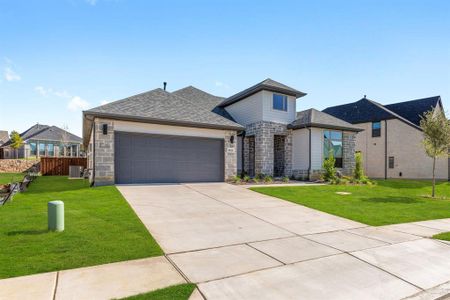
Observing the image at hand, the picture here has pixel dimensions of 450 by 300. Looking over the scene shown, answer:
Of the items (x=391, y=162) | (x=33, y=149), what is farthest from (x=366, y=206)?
(x=33, y=149)

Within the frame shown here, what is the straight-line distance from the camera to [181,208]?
8211 millimetres

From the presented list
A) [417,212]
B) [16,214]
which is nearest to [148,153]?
[16,214]

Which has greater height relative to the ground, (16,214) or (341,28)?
(341,28)

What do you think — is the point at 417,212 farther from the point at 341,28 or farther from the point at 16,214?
the point at 16,214

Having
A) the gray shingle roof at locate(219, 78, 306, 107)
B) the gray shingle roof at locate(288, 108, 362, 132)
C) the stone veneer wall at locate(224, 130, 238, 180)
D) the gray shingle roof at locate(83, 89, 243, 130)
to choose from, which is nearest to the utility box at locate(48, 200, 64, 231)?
the gray shingle roof at locate(83, 89, 243, 130)

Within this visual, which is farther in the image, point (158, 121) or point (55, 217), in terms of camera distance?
point (158, 121)

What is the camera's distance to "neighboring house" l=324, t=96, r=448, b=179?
2423 centimetres

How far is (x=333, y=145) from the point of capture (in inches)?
740

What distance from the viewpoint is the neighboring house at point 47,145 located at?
39.5 metres

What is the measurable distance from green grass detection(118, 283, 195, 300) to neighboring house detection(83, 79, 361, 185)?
1015 cm

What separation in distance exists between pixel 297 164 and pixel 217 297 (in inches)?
644

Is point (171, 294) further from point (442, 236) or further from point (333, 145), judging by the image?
point (333, 145)

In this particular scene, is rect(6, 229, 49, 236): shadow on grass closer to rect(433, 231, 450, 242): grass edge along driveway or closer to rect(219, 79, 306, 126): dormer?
rect(433, 231, 450, 242): grass edge along driveway

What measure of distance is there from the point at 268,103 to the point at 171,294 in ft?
52.5
